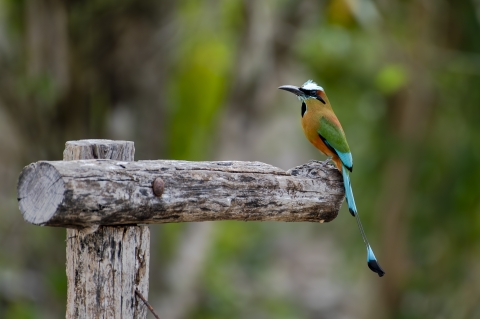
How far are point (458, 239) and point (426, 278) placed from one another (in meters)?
0.76

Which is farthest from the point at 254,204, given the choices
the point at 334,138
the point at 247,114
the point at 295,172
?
the point at 247,114

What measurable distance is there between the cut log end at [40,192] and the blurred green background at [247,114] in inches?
142

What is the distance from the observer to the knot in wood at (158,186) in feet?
8.25

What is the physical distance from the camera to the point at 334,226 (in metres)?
9.27

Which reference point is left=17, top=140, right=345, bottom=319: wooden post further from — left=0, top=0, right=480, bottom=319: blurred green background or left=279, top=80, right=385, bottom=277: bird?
left=0, top=0, right=480, bottom=319: blurred green background

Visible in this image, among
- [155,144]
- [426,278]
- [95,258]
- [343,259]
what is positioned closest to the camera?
[95,258]

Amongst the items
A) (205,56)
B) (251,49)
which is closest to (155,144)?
(251,49)

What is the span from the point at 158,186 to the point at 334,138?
147 centimetres

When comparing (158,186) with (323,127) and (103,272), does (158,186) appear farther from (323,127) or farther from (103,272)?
(323,127)

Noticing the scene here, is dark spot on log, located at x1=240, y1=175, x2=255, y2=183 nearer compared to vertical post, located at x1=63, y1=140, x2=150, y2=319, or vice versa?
vertical post, located at x1=63, y1=140, x2=150, y2=319

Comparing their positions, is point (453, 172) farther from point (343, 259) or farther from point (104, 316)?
point (104, 316)

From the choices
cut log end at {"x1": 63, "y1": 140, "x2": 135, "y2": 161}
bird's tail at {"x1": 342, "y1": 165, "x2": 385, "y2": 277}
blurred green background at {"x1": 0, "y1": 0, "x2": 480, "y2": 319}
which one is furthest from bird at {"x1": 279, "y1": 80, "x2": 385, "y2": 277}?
blurred green background at {"x1": 0, "y1": 0, "x2": 480, "y2": 319}

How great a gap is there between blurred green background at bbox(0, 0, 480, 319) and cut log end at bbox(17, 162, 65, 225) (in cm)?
361

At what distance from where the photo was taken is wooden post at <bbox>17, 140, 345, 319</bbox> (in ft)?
7.63
